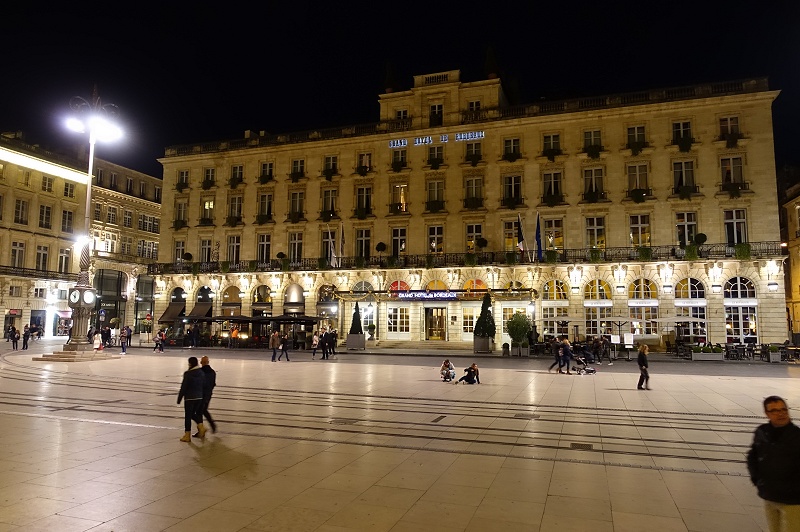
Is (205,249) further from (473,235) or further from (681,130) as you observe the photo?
(681,130)

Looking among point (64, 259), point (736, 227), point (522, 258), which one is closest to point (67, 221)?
point (64, 259)

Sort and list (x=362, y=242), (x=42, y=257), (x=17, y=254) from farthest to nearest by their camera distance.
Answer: (x=42, y=257)
(x=17, y=254)
(x=362, y=242)

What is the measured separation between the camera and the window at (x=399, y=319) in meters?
42.6

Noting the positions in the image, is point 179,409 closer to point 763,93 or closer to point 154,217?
point 763,93

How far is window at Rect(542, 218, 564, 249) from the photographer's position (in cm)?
4069

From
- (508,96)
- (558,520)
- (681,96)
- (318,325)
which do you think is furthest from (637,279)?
(558,520)

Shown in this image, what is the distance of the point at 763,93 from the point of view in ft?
120

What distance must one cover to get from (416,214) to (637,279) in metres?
17.0

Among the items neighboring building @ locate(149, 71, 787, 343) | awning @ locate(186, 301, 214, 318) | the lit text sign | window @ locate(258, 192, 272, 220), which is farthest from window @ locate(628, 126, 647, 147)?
awning @ locate(186, 301, 214, 318)

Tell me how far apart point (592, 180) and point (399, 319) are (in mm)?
17854

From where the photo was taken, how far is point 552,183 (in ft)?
135

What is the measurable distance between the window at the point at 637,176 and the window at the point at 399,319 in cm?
1891

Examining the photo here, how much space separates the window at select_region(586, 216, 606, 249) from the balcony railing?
1.06m

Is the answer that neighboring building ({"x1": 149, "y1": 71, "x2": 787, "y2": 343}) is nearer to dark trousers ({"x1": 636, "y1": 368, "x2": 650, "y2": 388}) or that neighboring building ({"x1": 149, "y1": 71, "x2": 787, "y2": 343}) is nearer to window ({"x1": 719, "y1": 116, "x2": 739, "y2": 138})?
window ({"x1": 719, "y1": 116, "x2": 739, "y2": 138})
